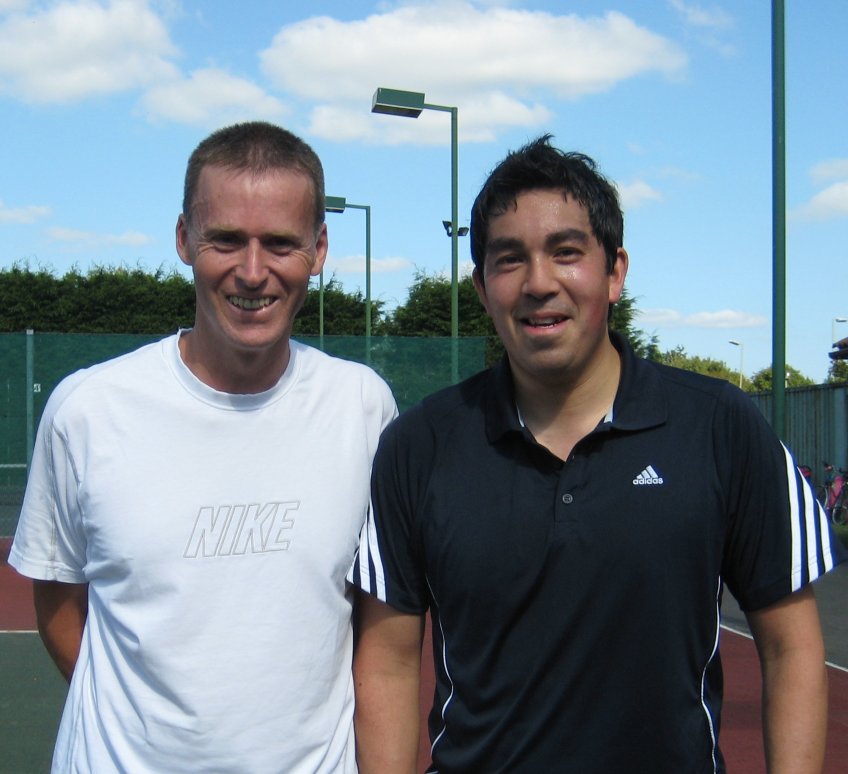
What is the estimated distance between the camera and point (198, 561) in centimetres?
210

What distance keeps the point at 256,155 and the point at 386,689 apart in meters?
1.21

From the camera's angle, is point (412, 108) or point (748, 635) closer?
point (748, 635)

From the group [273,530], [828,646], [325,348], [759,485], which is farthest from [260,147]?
[325,348]

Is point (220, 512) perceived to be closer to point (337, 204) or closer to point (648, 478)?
point (648, 478)

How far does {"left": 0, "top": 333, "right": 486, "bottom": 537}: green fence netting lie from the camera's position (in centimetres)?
1065

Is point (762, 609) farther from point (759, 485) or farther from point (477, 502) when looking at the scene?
point (477, 502)

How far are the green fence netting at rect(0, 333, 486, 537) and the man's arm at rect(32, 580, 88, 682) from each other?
8.00 metres

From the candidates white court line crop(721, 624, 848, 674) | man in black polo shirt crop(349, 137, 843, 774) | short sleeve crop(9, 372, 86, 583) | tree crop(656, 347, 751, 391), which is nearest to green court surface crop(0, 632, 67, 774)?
short sleeve crop(9, 372, 86, 583)

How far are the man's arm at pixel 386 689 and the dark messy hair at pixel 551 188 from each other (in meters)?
0.81

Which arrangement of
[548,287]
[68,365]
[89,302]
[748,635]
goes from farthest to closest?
[89,302], [68,365], [748,635], [548,287]

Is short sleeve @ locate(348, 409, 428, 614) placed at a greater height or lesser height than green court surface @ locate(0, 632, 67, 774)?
greater

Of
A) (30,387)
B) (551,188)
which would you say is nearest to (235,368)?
(551,188)

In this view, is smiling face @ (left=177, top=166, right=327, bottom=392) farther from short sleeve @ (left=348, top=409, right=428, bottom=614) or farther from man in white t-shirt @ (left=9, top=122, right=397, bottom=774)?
short sleeve @ (left=348, top=409, right=428, bottom=614)

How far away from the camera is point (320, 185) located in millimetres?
2346
